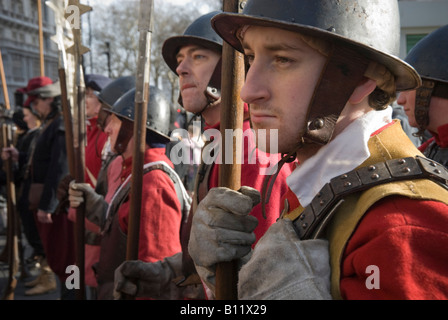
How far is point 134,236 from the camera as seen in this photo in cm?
306

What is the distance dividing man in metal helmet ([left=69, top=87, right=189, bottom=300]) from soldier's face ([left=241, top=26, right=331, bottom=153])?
1.85 meters

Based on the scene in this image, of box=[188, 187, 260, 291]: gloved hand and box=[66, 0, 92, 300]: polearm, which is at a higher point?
box=[66, 0, 92, 300]: polearm

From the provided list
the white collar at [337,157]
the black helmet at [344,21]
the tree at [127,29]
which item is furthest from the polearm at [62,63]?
the tree at [127,29]

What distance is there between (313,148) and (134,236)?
170 cm

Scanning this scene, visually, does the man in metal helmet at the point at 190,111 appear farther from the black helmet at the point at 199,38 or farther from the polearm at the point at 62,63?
the polearm at the point at 62,63

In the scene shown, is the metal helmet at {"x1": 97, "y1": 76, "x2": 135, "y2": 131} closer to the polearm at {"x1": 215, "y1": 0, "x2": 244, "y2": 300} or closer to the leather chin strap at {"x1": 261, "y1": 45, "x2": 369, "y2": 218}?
the polearm at {"x1": 215, "y1": 0, "x2": 244, "y2": 300}

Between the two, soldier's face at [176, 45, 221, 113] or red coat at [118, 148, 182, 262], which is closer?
soldier's face at [176, 45, 221, 113]

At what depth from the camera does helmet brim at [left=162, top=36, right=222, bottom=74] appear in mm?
2985

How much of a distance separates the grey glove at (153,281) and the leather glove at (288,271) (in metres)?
1.62

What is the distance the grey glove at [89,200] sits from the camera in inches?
152

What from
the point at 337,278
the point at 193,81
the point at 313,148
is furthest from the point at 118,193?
the point at 337,278

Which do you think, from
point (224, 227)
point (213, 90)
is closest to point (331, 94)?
point (224, 227)

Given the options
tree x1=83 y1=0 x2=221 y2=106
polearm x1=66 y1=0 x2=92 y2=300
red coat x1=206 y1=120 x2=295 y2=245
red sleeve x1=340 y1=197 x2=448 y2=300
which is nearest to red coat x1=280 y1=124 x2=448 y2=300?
red sleeve x1=340 y1=197 x2=448 y2=300

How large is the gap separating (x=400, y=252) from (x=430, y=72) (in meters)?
2.27
